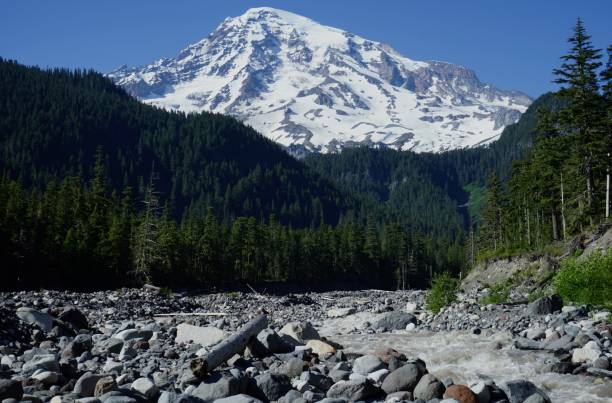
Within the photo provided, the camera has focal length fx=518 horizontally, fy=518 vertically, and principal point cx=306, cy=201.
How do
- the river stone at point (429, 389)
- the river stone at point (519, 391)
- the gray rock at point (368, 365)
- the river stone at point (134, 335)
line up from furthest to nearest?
the river stone at point (134, 335)
the gray rock at point (368, 365)
the river stone at point (429, 389)
the river stone at point (519, 391)

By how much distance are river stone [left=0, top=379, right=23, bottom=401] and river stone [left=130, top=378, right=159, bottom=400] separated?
190 cm

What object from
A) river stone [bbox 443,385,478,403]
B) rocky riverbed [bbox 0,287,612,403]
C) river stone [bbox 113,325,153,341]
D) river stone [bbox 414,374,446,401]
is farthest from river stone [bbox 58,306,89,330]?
river stone [bbox 443,385,478,403]

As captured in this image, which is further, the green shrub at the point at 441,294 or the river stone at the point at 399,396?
the green shrub at the point at 441,294

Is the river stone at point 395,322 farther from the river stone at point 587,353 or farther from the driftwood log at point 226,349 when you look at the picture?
the river stone at point 587,353

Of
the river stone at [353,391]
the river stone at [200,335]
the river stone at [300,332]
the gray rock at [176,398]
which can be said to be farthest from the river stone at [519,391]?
the river stone at [200,335]

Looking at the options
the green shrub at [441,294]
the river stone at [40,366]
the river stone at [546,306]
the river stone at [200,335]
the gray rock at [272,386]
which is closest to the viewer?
the gray rock at [272,386]

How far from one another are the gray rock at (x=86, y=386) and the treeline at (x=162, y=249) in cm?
4778

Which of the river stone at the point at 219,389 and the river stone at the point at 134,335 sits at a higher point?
the river stone at the point at 219,389

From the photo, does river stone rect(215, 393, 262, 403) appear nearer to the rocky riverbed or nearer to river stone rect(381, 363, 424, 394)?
the rocky riverbed

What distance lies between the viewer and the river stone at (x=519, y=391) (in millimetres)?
10031

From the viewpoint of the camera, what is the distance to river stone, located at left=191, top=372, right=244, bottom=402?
9.91m

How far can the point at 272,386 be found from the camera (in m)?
10.7

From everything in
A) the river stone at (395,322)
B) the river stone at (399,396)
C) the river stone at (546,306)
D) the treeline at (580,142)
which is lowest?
the river stone at (395,322)

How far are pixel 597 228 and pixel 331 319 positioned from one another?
15.7 metres
